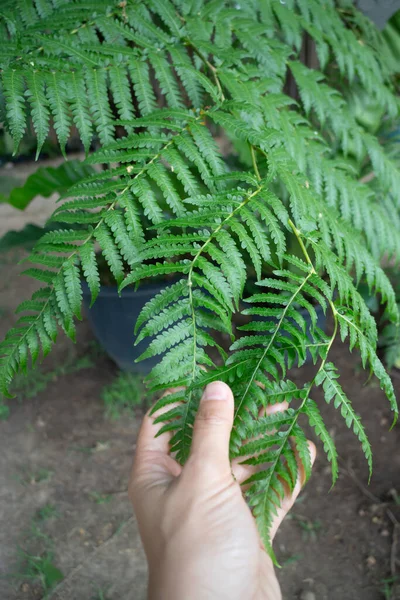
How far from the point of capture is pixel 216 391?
82 cm

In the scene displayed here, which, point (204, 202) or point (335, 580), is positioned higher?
point (204, 202)

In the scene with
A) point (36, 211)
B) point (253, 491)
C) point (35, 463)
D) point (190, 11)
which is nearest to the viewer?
point (253, 491)

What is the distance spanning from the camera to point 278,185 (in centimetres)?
175

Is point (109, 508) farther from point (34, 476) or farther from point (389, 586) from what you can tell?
point (389, 586)

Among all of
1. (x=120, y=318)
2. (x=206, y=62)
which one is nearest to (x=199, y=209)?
(x=206, y=62)

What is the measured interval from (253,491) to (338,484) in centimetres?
127

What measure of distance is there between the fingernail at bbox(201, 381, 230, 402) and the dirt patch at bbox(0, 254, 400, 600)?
3.54ft

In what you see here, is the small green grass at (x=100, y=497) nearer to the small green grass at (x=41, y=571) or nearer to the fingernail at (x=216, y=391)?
the small green grass at (x=41, y=571)

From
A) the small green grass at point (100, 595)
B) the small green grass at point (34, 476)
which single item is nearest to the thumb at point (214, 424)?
the small green grass at point (100, 595)

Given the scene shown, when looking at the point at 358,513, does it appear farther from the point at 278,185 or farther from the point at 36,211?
the point at 36,211

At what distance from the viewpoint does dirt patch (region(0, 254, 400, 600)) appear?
1.72m

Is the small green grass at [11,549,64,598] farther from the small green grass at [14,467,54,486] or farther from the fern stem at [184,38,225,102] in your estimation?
the fern stem at [184,38,225,102]

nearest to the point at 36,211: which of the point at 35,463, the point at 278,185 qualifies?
the point at 35,463

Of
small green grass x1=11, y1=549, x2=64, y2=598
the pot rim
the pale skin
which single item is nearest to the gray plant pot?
the pot rim
